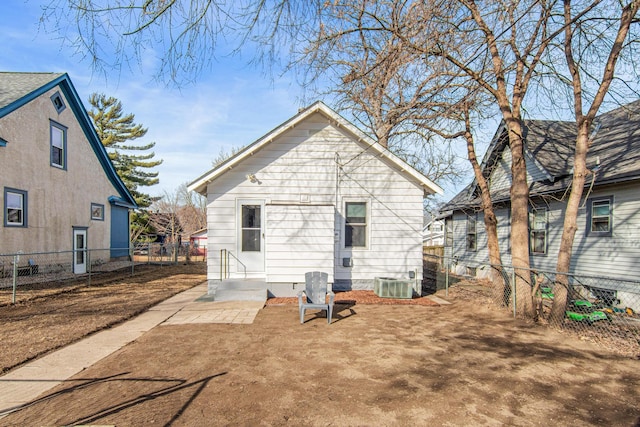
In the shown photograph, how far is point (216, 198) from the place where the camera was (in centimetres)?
934

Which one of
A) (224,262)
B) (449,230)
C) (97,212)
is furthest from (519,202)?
(97,212)

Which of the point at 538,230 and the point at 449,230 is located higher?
the point at 538,230

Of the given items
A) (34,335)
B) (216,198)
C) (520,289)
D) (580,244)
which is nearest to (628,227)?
(580,244)

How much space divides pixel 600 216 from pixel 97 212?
2034cm

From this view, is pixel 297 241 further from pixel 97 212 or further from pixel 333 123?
pixel 97 212

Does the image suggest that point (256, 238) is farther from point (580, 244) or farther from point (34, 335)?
point (580, 244)

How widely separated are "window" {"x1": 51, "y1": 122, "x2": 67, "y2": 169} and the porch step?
32.1 feet

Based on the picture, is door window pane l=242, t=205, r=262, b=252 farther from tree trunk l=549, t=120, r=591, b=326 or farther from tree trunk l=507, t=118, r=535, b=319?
tree trunk l=549, t=120, r=591, b=326

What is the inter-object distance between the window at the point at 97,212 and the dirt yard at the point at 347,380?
12.7 meters

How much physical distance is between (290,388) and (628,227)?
10.4 m

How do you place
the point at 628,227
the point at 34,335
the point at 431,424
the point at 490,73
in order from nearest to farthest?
the point at 431,424, the point at 34,335, the point at 490,73, the point at 628,227

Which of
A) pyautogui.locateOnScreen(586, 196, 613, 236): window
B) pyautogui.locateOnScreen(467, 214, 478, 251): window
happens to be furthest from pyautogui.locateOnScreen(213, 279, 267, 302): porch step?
pyautogui.locateOnScreen(467, 214, 478, 251): window

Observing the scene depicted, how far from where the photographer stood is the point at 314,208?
9023 mm

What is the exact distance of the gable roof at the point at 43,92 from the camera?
37.3ft
